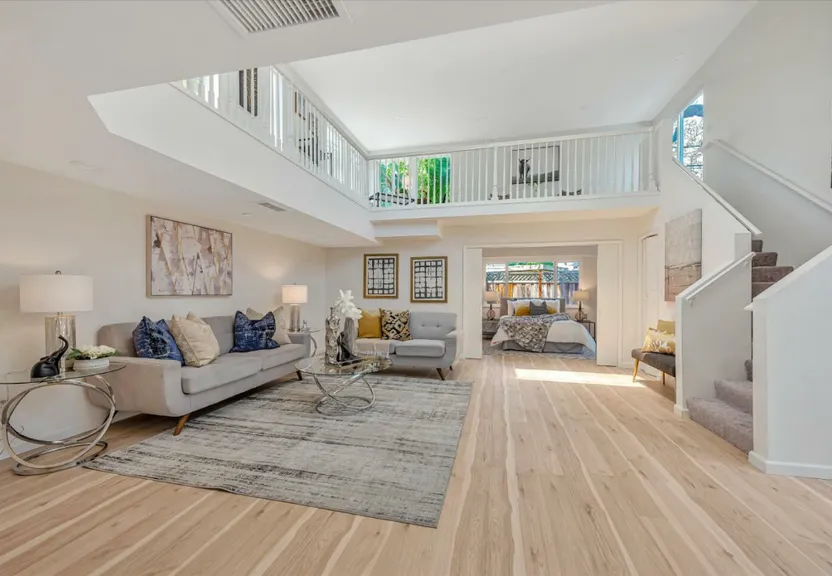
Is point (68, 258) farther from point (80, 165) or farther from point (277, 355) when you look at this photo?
point (277, 355)

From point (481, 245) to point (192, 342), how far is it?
4610 mm

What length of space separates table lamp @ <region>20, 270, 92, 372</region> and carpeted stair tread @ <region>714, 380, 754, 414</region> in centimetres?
494

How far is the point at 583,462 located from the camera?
2.38 metres

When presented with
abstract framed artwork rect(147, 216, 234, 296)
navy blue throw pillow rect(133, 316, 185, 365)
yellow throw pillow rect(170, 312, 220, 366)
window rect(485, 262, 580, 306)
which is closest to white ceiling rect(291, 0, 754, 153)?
abstract framed artwork rect(147, 216, 234, 296)

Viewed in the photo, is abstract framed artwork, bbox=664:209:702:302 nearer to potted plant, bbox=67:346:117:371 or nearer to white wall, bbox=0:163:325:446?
potted plant, bbox=67:346:117:371

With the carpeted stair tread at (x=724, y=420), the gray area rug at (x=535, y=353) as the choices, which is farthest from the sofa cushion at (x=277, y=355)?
the carpeted stair tread at (x=724, y=420)

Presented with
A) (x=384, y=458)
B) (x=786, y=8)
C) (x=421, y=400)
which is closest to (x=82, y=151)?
(x=384, y=458)

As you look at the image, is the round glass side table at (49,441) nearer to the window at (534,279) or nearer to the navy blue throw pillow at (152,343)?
the navy blue throw pillow at (152,343)

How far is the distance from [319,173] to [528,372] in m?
3.89

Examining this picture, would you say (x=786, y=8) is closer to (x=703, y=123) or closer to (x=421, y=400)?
(x=703, y=123)

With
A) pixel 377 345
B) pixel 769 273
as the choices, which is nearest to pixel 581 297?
pixel 769 273

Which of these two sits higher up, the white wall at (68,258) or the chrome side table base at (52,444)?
the white wall at (68,258)

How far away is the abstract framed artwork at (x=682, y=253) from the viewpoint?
3.76 metres

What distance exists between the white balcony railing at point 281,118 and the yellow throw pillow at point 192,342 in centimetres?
182
